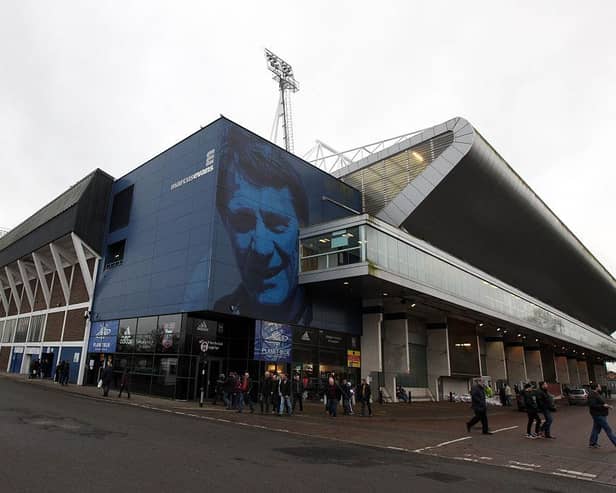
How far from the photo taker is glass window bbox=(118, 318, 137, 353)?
27.1 metres

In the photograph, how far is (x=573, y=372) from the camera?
72.6 m

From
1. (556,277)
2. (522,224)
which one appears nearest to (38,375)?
(522,224)

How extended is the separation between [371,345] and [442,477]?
912 inches

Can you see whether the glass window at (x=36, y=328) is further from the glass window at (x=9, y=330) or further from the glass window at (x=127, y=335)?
the glass window at (x=127, y=335)

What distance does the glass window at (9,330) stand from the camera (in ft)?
147

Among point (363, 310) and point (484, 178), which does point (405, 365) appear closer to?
point (363, 310)

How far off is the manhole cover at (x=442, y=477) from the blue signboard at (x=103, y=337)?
82.4 feet

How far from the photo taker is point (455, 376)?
4019 centimetres

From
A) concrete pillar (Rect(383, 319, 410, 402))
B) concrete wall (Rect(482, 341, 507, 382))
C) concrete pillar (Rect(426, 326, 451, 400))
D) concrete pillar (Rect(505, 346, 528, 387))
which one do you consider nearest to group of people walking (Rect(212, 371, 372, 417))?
concrete pillar (Rect(383, 319, 410, 402))

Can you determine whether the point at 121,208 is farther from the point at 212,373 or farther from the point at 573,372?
the point at 573,372

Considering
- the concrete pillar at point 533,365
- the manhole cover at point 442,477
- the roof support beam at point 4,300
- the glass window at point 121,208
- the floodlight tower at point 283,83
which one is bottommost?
the manhole cover at point 442,477

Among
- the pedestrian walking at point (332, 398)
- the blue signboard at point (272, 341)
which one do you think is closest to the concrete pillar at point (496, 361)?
the blue signboard at point (272, 341)

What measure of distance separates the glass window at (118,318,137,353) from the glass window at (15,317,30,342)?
19.7 metres

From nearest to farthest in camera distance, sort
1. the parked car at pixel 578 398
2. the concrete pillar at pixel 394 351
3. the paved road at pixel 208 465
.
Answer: the paved road at pixel 208 465
the concrete pillar at pixel 394 351
the parked car at pixel 578 398
